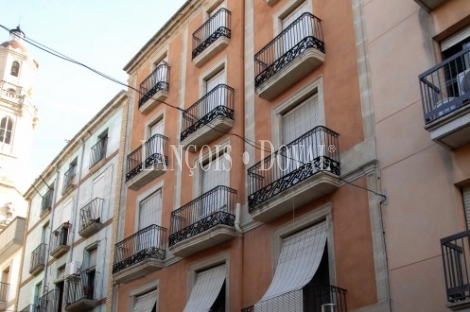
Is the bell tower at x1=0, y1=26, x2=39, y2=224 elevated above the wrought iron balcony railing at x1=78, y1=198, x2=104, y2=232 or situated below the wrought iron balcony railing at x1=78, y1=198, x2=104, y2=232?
above

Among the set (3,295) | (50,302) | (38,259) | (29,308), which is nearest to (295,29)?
(50,302)

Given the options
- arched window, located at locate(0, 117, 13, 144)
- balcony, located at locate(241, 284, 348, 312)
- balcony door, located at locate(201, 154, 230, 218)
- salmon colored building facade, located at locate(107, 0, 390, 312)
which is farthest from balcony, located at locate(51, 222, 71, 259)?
arched window, located at locate(0, 117, 13, 144)

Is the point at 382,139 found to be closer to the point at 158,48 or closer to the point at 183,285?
the point at 183,285

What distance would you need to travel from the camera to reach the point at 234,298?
15945 mm

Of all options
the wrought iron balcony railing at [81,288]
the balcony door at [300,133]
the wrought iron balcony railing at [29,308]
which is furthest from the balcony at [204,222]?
the wrought iron balcony railing at [29,308]

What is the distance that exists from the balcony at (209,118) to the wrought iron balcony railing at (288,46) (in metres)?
1.37

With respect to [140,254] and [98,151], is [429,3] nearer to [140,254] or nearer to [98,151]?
[140,254]

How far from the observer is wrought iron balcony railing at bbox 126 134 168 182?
68.0 ft

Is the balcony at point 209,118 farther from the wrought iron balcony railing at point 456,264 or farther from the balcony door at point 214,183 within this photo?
the wrought iron balcony railing at point 456,264

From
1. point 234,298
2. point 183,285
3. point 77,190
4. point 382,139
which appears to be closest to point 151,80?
point 77,190

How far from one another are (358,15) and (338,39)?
714 millimetres

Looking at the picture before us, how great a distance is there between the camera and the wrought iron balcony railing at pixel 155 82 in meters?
22.3

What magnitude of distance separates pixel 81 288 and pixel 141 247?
4.24 meters

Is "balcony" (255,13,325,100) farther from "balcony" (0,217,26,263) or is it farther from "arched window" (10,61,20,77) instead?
"arched window" (10,61,20,77)
